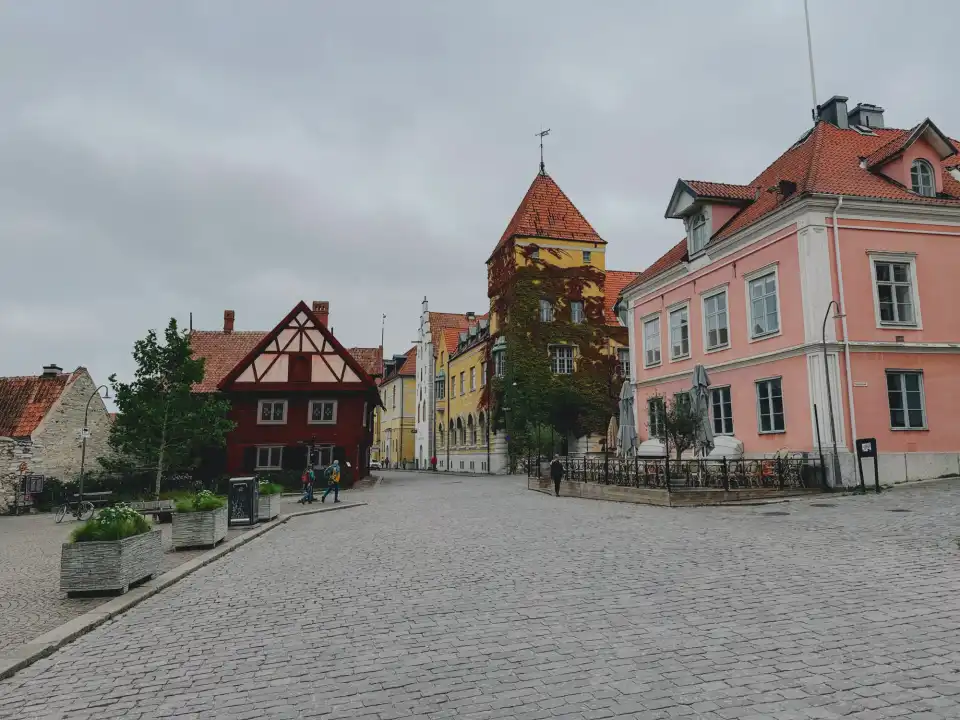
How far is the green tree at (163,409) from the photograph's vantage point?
28.4m

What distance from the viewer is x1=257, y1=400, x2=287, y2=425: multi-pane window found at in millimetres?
36281

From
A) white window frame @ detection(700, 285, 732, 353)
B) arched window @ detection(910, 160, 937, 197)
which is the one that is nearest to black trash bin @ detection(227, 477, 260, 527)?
white window frame @ detection(700, 285, 732, 353)

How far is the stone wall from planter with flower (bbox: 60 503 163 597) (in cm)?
2436

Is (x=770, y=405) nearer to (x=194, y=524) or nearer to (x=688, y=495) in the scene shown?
(x=688, y=495)

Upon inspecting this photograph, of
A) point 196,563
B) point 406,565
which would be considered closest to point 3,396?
point 196,563

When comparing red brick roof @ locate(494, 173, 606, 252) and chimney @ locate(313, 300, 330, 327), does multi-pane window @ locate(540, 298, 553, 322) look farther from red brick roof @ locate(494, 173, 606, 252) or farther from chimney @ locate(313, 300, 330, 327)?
chimney @ locate(313, 300, 330, 327)

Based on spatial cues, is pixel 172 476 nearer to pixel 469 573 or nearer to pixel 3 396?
pixel 3 396

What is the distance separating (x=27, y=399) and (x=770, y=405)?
3111cm

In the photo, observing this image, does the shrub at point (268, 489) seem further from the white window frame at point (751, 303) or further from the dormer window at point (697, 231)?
the dormer window at point (697, 231)

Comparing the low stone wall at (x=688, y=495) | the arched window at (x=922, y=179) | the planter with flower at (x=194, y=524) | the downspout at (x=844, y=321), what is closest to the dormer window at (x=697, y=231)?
the downspout at (x=844, y=321)

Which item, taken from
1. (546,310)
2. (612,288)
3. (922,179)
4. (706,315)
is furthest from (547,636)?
(612,288)

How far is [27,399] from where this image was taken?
1222 inches

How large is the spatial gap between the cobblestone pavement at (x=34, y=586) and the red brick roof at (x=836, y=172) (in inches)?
775

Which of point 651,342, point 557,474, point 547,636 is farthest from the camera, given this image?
point 651,342
